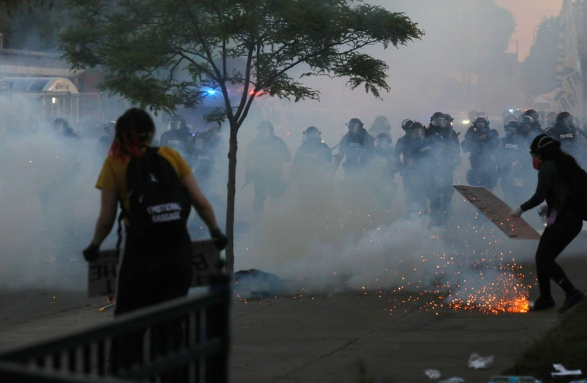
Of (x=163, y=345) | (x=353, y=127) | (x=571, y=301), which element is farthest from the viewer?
(x=353, y=127)

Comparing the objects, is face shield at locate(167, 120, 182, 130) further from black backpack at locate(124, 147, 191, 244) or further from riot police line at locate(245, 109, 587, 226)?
black backpack at locate(124, 147, 191, 244)

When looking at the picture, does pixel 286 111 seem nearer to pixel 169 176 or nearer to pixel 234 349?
pixel 234 349

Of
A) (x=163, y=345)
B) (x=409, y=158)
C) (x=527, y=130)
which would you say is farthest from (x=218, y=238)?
(x=527, y=130)

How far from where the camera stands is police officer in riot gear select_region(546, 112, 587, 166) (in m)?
16.6

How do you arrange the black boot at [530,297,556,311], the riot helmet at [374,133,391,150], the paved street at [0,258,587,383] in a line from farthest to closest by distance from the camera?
the riot helmet at [374,133,391,150] → the black boot at [530,297,556,311] → the paved street at [0,258,587,383]

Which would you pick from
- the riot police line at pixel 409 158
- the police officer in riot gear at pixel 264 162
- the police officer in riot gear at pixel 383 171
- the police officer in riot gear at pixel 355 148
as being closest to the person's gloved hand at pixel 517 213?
the police officer in riot gear at pixel 383 171

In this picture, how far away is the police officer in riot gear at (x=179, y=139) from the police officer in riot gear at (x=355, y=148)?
259cm

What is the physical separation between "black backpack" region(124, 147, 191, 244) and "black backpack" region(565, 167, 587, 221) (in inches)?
168

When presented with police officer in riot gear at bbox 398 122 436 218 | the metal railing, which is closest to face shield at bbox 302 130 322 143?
police officer in riot gear at bbox 398 122 436 218

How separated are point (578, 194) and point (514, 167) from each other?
8732mm

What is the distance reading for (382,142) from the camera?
17938 millimetres

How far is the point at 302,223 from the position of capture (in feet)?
45.4

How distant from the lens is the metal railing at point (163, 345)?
2797 mm

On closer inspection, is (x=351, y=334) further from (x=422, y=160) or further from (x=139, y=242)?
(x=422, y=160)
